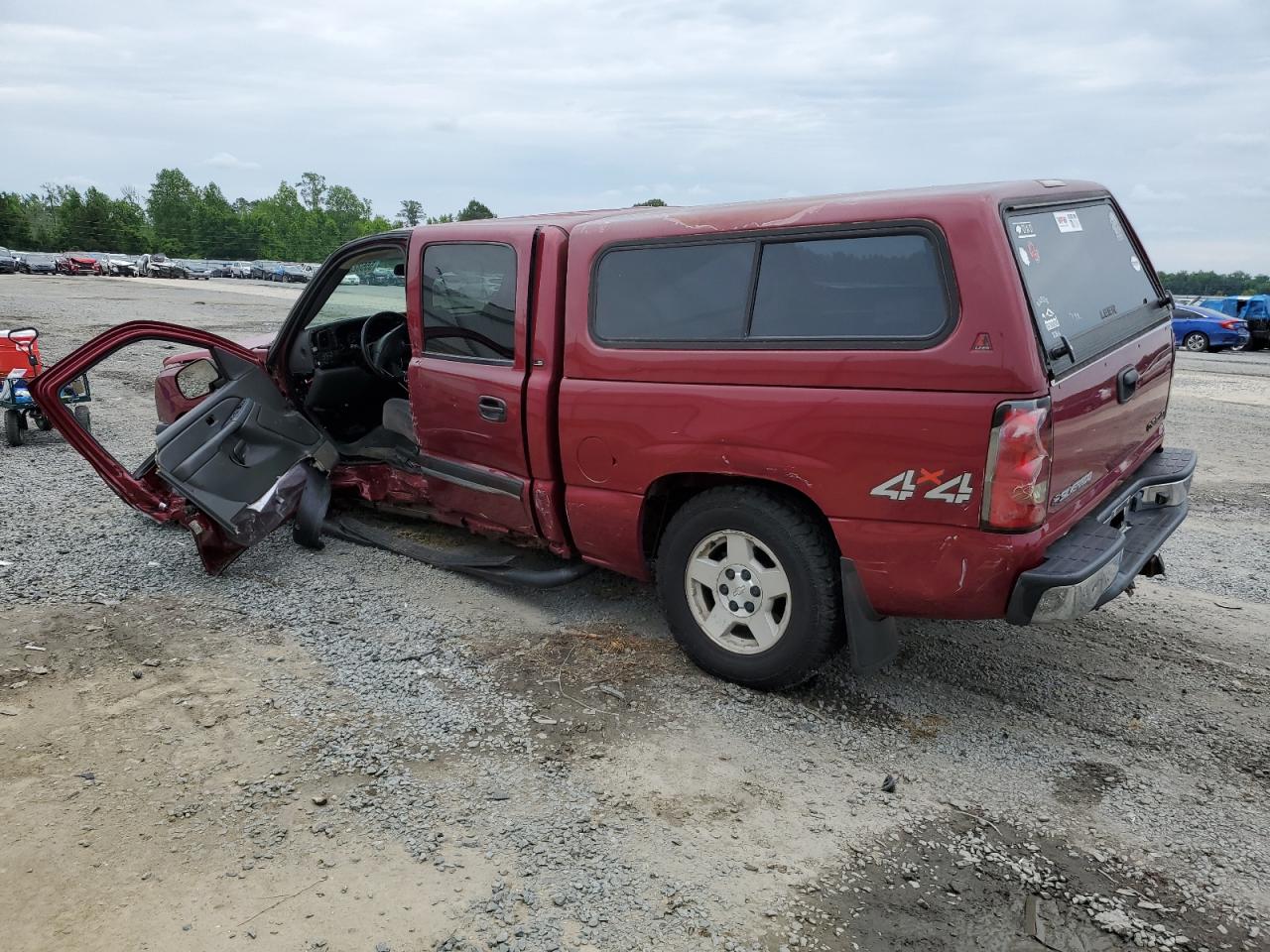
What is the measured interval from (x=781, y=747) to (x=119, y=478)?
12.5ft

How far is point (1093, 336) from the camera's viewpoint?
11.9 feet

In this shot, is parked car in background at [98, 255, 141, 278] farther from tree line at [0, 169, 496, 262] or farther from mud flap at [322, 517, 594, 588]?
mud flap at [322, 517, 594, 588]

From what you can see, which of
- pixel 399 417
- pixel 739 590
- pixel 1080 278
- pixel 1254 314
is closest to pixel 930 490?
pixel 739 590

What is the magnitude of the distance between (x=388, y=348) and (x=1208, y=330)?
74.1ft

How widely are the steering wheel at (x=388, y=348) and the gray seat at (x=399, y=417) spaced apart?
0.44 feet

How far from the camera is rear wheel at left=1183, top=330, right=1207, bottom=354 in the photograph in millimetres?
22328

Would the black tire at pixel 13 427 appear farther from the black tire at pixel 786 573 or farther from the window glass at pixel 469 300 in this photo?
the black tire at pixel 786 573

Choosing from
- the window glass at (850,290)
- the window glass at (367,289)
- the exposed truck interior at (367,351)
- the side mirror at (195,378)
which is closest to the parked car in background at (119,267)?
the side mirror at (195,378)

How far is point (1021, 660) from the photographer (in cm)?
425

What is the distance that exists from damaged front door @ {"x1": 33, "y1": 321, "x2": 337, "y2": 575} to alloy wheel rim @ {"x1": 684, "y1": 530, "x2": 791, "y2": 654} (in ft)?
8.29

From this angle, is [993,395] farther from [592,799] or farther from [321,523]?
[321,523]

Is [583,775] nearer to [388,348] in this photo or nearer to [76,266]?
[388,348]

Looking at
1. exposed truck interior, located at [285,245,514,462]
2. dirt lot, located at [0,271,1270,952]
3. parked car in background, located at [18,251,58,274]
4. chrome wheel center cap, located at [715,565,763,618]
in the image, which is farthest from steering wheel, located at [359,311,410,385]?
parked car in background, located at [18,251,58,274]

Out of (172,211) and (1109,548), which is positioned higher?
(172,211)
